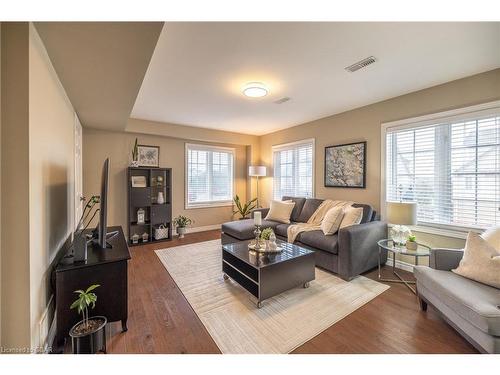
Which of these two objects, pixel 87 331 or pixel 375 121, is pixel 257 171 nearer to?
pixel 375 121

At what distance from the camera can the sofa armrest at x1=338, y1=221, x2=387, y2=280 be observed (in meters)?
2.61

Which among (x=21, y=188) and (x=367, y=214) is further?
(x=367, y=214)

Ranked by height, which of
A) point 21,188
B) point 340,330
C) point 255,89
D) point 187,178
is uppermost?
point 255,89

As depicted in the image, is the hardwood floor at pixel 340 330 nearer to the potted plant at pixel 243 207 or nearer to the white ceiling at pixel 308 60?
the white ceiling at pixel 308 60

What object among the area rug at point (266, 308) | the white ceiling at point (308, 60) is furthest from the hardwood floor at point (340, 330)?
the white ceiling at point (308, 60)

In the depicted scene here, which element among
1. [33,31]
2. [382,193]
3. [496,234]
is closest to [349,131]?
[382,193]

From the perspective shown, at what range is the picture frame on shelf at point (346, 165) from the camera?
3.53 m

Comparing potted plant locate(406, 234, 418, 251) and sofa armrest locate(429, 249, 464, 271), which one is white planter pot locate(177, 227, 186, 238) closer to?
potted plant locate(406, 234, 418, 251)

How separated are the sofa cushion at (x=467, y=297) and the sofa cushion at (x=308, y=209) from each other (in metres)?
2.01

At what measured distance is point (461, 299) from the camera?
154cm

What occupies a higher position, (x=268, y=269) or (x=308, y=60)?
(x=308, y=60)

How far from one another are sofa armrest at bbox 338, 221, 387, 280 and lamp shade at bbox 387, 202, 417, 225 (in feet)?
1.21

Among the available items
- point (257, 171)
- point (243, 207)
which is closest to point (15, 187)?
Result: point (257, 171)

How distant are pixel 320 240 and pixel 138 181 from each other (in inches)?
142
